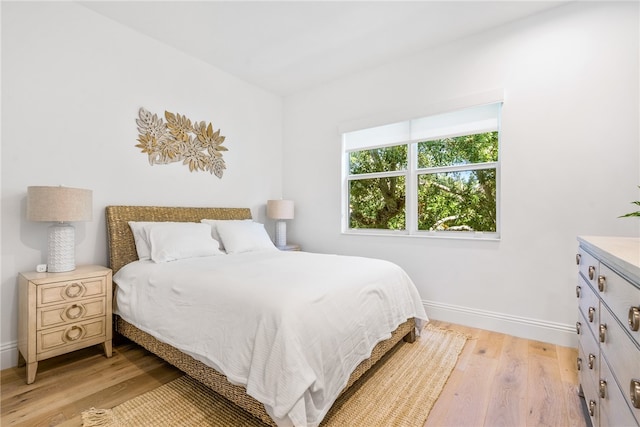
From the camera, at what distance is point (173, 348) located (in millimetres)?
1844

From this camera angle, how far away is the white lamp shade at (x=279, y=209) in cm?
384

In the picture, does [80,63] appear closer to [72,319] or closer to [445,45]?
[72,319]

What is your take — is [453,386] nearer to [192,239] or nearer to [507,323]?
[507,323]

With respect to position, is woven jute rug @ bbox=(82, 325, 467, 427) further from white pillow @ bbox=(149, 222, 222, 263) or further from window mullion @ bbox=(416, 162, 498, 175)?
window mullion @ bbox=(416, 162, 498, 175)

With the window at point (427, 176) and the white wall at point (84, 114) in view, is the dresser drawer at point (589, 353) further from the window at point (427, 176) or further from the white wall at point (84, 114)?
the white wall at point (84, 114)

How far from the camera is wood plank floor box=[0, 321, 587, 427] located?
155 centimetres

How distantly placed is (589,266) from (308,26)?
276 cm

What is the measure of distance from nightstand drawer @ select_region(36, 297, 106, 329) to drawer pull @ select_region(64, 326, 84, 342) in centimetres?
6

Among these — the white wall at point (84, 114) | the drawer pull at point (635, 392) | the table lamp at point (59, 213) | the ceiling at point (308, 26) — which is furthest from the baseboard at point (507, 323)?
the table lamp at point (59, 213)

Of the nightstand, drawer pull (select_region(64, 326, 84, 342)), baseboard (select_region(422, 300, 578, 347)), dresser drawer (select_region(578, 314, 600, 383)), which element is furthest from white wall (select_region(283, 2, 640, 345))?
drawer pull (select_region(64, 326, 84, 342))

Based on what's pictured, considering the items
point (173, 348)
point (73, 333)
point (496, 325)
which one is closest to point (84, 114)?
point (73, 333)

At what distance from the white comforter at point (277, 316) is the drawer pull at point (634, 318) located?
3.55 ft

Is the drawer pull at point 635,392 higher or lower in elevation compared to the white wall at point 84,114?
lower

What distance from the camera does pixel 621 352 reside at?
916 mm
